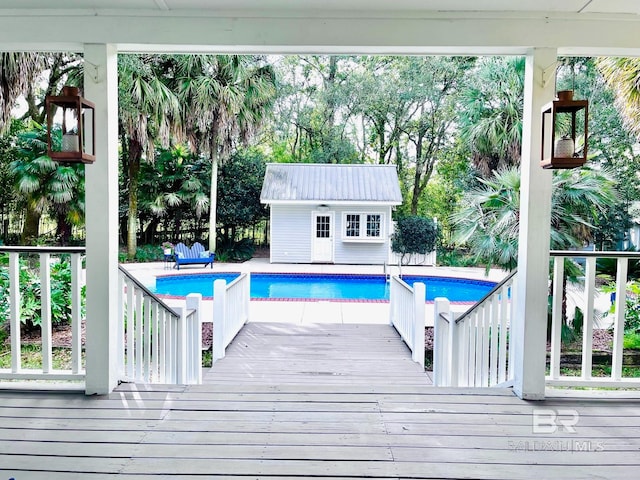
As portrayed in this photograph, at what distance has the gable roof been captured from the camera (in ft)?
46.7

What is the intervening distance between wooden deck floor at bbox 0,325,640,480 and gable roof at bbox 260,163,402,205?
11506 millimetres

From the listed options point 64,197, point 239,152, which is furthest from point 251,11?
point 239,152

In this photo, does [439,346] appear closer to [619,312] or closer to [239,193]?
[619,312]

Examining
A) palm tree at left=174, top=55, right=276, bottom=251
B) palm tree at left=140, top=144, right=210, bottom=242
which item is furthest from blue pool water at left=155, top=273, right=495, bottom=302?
palm tree at left=140, top=144, right=210, bottom=242

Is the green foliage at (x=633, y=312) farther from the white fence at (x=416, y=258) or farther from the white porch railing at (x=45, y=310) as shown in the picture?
the white fence at (x=416, y=258)

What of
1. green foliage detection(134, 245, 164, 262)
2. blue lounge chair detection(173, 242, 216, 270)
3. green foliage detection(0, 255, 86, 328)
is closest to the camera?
green foliage detection(0, 255, 86, 328)

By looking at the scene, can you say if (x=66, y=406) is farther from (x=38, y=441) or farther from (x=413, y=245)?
(x=413, y=245)

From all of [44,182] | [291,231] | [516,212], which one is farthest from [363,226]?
[516,212]

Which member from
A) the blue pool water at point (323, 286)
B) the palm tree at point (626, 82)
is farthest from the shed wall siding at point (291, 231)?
the palm tree at point (626, 82)

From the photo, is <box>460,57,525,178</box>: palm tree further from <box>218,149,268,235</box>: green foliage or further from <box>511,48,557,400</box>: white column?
<box>218,149,268,235</box>: green foliage

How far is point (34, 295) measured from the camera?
5.15 meters

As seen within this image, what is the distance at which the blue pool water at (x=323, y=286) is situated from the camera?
1095 cm

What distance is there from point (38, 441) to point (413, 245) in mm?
12966

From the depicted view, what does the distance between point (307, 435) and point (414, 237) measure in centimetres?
1246
